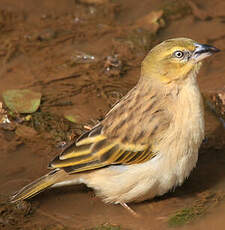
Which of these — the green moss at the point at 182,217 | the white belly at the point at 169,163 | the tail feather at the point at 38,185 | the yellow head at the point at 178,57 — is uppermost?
the yellow head at the point at 178,57

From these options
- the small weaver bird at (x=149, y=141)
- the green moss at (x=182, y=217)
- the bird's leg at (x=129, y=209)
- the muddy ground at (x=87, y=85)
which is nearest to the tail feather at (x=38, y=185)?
the small weaver bird at (x=149, y=141)

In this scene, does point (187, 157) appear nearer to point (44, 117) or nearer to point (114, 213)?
point (114, 213)

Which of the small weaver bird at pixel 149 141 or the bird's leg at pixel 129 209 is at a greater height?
the small weaver bird at pixel 149 141

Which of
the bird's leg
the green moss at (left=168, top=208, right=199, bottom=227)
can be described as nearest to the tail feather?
the bird's leg

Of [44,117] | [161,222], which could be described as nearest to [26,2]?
[44,117]

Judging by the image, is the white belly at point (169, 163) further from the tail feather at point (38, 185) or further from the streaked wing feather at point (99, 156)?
the tail feather at point (38, 185)

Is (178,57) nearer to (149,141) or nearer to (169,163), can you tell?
(149,141)
